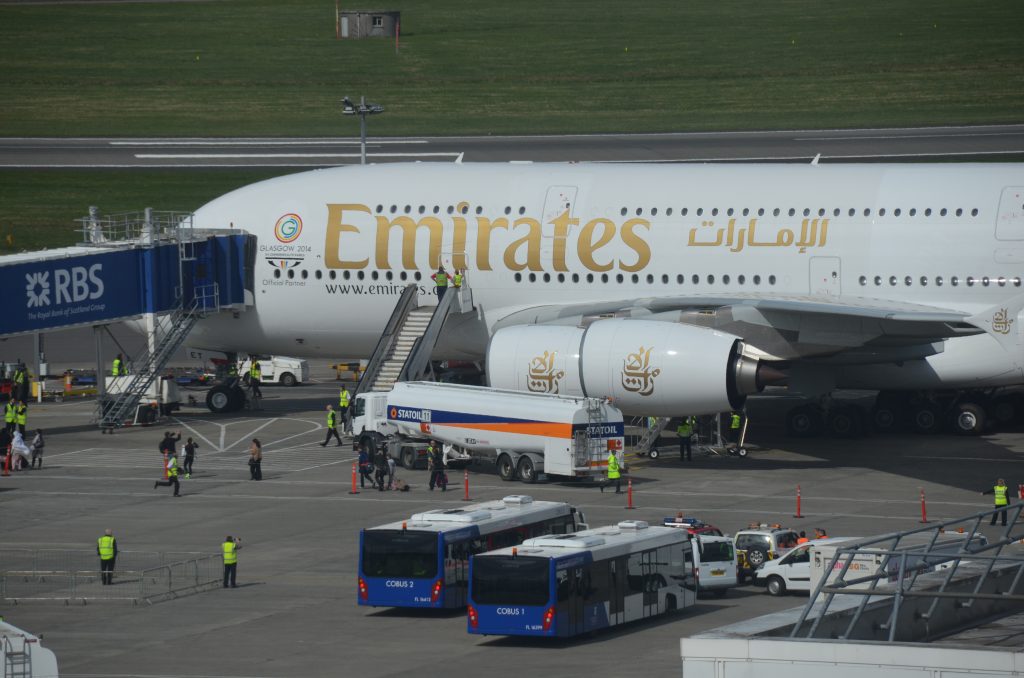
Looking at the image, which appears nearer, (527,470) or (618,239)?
(527,470)

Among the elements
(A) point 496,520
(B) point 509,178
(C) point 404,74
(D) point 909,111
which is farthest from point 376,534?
(C) point 404,74

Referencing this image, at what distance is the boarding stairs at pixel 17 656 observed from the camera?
28172mm

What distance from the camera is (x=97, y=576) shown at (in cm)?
4062

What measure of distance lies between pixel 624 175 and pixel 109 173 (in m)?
59.2

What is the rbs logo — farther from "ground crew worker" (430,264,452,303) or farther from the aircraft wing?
Result: the aircraft wing

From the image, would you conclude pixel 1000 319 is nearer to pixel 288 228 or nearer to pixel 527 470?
pixel 527 470

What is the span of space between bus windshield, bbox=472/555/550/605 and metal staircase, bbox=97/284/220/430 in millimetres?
29162

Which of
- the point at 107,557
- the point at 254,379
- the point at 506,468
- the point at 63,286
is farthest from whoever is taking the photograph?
the point at 254,379

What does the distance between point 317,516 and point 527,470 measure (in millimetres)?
7036

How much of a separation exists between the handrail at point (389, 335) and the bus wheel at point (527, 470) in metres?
8.38

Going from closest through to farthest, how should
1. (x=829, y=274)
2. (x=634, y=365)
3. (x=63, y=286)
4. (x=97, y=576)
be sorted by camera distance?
1. (x=97, y=576)
2. (x=634, y=365)
3. (x=829, y=274)
4. (x=63, y=286)

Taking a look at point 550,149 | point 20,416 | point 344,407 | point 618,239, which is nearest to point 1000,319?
point 618,239

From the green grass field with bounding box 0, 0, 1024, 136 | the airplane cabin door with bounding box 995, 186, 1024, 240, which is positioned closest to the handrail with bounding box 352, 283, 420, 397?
the airplane cabin door with bounding box 995, 186, 1024, 240

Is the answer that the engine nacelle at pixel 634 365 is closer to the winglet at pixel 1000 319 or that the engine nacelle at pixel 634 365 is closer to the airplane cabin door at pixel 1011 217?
the winglet at pixel 1000 319
